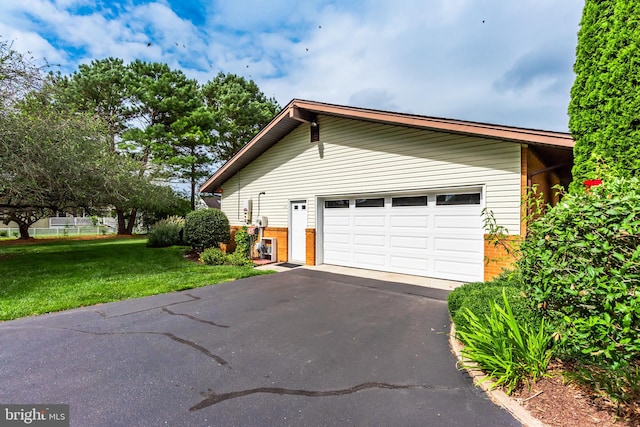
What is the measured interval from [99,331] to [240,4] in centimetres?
828

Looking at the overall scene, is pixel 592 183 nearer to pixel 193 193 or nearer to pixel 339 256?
pixel 339 256

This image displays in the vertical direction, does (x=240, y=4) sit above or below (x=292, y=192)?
above

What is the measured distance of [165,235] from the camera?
15188 millimetres

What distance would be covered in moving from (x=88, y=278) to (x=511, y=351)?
30.5 feet

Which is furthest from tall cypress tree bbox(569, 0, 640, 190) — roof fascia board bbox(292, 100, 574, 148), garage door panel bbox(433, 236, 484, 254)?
garage door panel bbox(433, 236, 484, 254)

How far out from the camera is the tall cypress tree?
422 cm

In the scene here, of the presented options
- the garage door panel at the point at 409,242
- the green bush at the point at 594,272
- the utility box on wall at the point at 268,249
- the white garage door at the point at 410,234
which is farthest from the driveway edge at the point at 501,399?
the utility box on wall at the point at 268,249

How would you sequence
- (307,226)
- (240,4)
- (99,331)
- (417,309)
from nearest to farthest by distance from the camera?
(99,331) → (417,309) → (240,4) → (307,226)

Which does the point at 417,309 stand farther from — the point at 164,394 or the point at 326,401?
the point at 164,394

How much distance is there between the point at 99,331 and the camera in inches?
166

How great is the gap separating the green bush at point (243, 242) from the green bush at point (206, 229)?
781mm

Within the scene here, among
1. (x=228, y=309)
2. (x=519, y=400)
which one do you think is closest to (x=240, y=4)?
(x=228, y=309)
